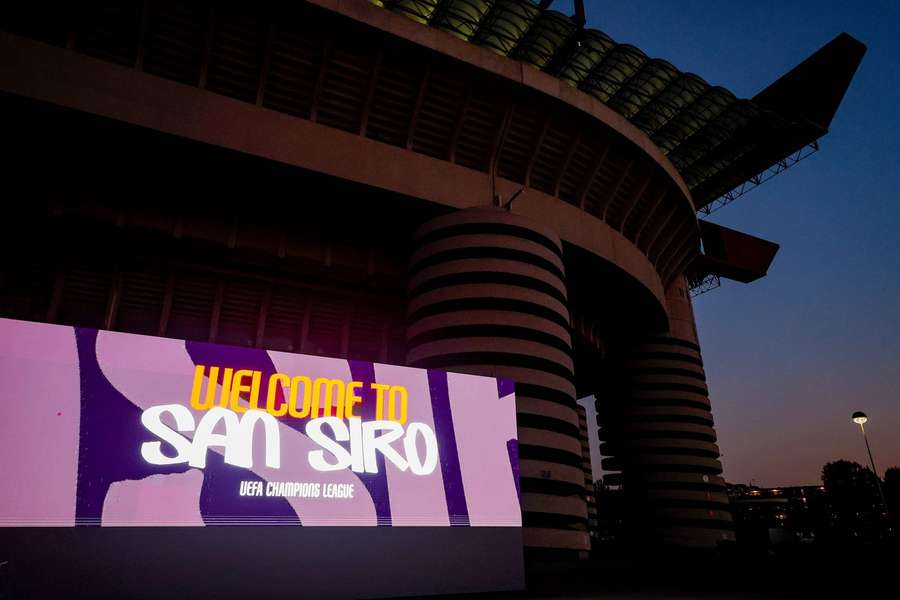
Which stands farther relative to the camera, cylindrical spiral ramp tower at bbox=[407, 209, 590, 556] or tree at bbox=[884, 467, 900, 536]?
tree at bbox=[884, 467, 900, 536]

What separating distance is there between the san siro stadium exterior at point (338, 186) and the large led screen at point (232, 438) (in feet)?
33.5

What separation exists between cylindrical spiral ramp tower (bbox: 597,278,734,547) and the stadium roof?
413 inches

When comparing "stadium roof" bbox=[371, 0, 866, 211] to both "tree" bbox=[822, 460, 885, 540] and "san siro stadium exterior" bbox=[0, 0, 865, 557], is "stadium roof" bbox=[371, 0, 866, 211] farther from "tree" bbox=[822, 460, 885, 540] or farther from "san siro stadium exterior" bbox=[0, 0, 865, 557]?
"tree" bbox=[822, 460, 885, 540]

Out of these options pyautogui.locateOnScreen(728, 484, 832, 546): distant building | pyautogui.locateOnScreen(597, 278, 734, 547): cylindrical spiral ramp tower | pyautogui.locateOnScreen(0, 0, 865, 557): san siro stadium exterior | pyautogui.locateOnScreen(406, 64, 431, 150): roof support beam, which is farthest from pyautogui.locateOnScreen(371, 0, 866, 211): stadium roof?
pyautogui.locateOnScreen(728, 484, 832, 546): distant building

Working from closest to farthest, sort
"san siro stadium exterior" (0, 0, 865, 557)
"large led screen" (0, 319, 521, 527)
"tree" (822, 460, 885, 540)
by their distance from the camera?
"large led screen" (0, 319, 521, 527), "san siro stadium exterior" (0, 0, 865, 557), "tree" (822, 460, 885, 540)

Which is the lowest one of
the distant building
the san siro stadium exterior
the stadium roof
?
the distant building

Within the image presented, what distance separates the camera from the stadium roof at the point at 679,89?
88.4 feet

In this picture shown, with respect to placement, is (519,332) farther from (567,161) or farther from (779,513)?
(779,513)

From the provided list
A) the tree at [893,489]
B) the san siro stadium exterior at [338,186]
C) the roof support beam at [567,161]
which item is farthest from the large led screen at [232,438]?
the tree at [893,489]

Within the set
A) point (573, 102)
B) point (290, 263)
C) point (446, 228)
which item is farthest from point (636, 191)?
point (290, 263)

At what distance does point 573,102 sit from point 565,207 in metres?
4.66

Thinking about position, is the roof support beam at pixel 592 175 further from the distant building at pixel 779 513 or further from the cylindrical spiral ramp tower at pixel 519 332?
the distant building at pixel 779 513

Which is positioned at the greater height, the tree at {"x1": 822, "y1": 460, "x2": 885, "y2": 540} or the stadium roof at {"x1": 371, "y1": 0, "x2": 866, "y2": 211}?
the stadium roof at {"x1": 371, "y1": 0, "x2": 866, "y2": 211}

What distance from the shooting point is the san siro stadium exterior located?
59.4 feet
